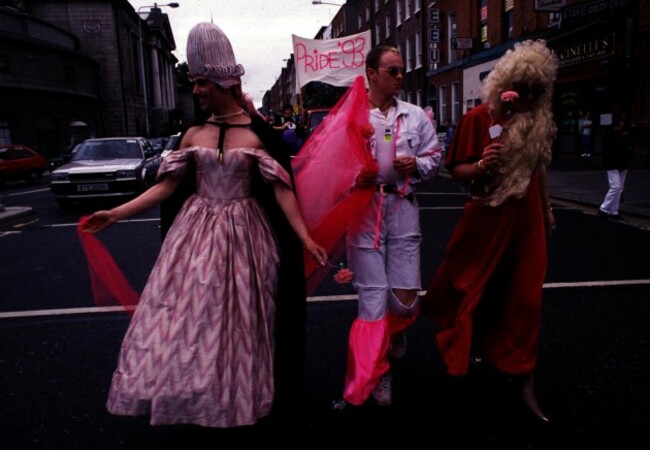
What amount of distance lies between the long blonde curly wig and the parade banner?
1195cm

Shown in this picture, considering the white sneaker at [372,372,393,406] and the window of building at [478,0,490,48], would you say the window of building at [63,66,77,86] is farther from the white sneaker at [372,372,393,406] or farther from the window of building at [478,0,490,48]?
the white sneaker at [372,372,393,406]

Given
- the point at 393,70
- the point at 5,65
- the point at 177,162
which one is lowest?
the point at 177,162

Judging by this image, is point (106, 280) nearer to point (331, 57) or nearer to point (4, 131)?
point (331, 57)

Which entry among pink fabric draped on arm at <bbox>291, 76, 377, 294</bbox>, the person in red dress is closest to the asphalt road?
the person in red dress

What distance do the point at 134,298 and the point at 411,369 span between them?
1767 millimetres

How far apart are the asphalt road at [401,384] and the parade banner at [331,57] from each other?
32.4 ft

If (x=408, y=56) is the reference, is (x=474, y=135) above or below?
below

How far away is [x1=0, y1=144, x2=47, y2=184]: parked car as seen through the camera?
1998 cm

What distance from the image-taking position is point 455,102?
30.6 metres

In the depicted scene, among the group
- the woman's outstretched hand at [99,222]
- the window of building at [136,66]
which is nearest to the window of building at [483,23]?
the woman's outstretched hand at [99,222]

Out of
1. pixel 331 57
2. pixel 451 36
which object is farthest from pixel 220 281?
pixel 451 36

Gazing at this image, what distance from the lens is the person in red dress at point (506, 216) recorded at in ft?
9.46

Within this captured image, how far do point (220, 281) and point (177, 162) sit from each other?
2.01 feet

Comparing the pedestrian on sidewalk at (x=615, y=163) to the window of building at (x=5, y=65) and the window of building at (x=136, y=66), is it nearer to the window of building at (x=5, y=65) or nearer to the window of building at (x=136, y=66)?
the window of building at (x=5, y=65)
